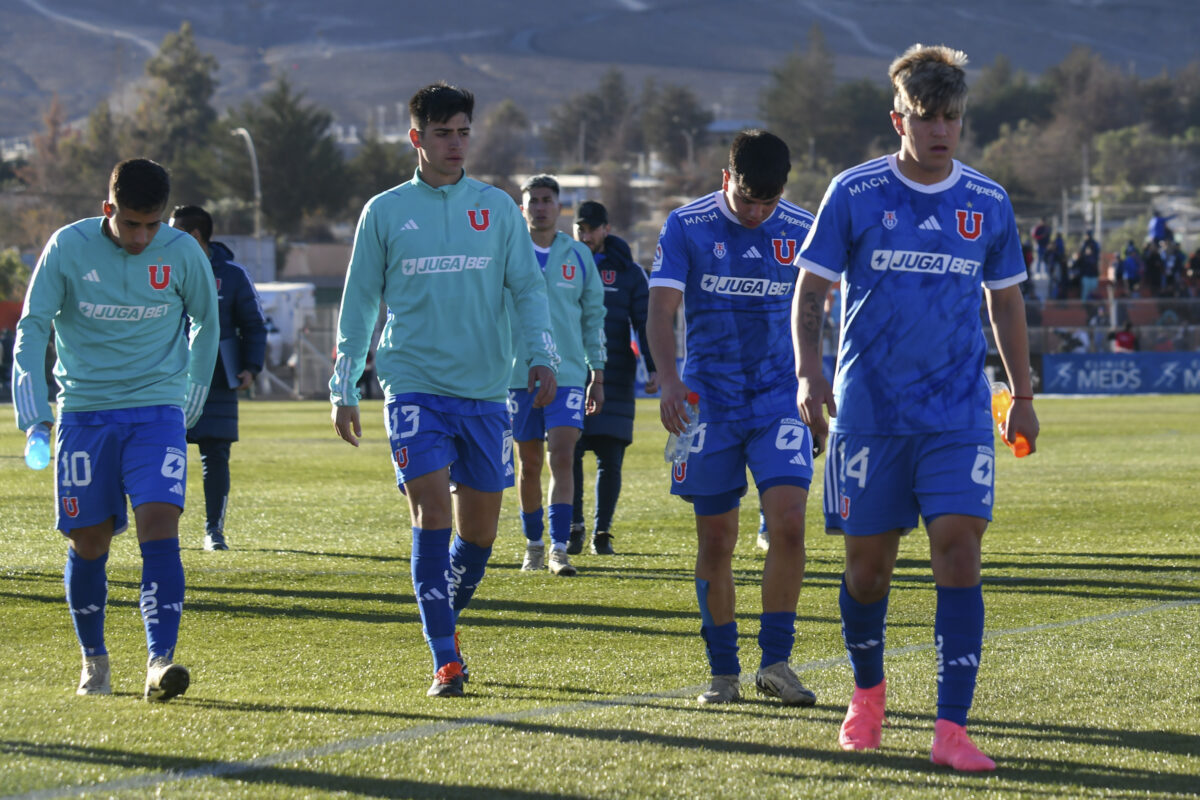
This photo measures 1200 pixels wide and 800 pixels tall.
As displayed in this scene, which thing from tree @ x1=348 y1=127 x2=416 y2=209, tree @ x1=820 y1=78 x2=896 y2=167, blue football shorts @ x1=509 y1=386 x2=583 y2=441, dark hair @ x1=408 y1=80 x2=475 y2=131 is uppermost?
tree @ x1=820 y1=78 x2=896 y2=167

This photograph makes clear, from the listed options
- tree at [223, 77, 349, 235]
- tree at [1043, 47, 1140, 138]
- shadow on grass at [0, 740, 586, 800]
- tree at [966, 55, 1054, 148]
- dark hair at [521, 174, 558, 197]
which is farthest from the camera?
tree at [1043, 47, 1140, 138]

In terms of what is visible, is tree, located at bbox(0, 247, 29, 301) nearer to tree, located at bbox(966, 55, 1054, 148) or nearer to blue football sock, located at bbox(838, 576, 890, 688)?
blue football sock, located at bbox(838, 576, 890, 688)

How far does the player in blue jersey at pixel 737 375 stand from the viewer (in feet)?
19.2

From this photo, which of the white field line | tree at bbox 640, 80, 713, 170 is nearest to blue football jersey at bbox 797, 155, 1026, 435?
the white field line

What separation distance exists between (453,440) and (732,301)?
1125 mm

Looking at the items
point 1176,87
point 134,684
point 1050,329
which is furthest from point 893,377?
point 1176,87

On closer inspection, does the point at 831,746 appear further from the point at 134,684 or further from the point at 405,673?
the point at 134,684

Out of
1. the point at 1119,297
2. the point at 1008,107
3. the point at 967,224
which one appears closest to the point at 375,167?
the point at 1119,297

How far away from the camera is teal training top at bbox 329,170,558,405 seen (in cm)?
599

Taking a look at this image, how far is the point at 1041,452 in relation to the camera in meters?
19.4

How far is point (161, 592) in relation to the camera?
19.0ft

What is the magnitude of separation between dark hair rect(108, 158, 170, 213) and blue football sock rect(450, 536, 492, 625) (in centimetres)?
170

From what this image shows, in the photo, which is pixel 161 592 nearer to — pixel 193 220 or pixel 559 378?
pixel 559 378

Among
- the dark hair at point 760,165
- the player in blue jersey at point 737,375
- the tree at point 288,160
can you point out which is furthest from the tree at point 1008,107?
the dark hair at point 760,165
